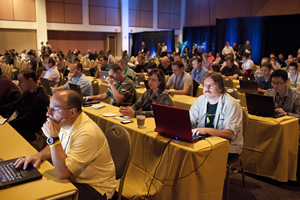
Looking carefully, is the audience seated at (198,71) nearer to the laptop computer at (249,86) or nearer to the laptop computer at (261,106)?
the laptop computer at (249,86)

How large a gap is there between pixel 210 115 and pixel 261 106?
74 cm

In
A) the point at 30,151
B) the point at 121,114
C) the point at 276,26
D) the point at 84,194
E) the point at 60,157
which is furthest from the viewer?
the point at 276,26

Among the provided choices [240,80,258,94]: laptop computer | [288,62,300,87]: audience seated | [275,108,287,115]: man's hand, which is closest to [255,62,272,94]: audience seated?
[240,80,258,94]: laptop computer

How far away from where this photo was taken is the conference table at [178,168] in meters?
1.97

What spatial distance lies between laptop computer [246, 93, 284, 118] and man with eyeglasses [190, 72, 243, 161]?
1.87 feet

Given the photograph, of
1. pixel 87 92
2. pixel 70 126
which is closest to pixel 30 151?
pixel 70 126

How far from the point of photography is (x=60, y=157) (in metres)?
1.51

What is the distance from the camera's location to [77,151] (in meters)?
1.53

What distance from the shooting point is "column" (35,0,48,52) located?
52.3 ft

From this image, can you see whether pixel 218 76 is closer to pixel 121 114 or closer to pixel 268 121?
pixel 268 121

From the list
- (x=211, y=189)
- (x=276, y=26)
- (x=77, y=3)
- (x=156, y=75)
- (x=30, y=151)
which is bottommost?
(x=211, y=189)

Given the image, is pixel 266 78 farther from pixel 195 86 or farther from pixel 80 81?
pixel 80 81

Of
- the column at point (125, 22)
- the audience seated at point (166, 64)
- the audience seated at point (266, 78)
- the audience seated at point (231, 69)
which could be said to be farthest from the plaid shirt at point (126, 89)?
the column at point (125, 22)

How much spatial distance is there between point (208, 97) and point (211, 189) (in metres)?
0.91
